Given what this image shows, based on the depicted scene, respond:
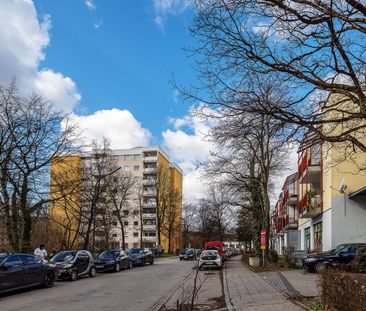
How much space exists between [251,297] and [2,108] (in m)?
20.2

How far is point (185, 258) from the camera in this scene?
57094mm

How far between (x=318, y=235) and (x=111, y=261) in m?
17.0

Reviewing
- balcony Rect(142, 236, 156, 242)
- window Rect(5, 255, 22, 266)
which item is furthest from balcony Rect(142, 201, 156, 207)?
window Rect(5, 255, 22, 266)

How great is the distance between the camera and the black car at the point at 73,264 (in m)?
22.8

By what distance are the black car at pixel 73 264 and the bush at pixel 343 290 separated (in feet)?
51.7

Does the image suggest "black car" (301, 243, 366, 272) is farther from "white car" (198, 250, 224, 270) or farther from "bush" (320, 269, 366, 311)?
"bush" (320, 269, 366, 311)

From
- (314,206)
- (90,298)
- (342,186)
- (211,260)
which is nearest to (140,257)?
(211,260)

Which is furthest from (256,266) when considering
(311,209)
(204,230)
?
(204,230)

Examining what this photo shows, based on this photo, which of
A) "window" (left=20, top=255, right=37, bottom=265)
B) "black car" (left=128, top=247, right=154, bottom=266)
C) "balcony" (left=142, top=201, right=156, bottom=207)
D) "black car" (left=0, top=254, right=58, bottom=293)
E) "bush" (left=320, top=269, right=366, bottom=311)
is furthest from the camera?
"balcony" (left=142, top=201, right=156, bottom=207)

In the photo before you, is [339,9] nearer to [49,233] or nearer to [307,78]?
[307,78]

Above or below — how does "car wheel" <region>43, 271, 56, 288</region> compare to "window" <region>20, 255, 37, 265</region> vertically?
below

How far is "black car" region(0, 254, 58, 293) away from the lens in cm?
1633

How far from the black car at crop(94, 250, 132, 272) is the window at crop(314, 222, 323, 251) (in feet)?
48.0

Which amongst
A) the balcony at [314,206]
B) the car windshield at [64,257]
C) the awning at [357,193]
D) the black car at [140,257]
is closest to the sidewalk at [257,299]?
the car windshield at [64,257]
